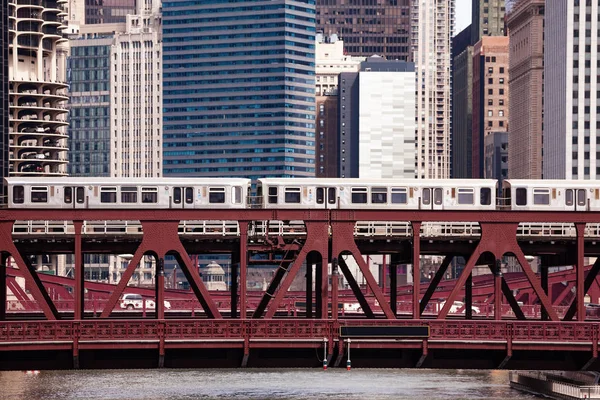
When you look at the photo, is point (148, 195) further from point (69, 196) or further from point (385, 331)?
point (385, 331)

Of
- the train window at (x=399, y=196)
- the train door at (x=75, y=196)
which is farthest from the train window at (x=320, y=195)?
the train door at (x=75, y=196)

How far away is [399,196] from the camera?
97.8 metres

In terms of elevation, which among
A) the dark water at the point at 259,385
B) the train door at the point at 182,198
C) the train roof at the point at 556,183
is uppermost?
the train roof at the point at 556,183

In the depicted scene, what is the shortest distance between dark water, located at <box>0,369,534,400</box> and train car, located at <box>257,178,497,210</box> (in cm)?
3783

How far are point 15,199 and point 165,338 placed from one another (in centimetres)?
1449

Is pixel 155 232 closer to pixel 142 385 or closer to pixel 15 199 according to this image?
pixel 15 199

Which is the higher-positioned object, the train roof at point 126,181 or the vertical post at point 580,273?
the train roof at point 126,181

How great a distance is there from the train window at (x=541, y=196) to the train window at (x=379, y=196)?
922 cm

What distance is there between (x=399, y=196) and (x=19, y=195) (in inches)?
851

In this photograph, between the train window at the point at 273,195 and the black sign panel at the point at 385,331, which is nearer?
the black sign panel at the point at 385,331

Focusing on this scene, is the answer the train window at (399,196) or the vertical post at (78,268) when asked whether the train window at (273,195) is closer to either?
the train window at (399,196)

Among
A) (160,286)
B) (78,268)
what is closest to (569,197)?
(160,286)

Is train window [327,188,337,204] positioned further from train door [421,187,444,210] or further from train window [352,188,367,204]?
train door [421,187,444,210]

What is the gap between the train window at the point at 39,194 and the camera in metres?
96.6
